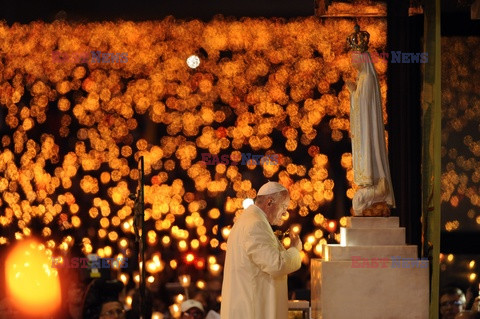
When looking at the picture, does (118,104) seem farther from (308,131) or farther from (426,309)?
(426,309)

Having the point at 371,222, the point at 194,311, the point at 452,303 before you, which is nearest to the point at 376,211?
the point at 371,222

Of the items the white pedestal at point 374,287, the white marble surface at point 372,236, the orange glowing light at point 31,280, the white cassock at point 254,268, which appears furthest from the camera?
the orange glowing light at point 31,280

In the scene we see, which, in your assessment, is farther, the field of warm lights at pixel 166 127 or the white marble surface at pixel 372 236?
the field of warm lights at pixel 166 127

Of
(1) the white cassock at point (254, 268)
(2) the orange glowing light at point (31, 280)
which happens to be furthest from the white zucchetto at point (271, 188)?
(2) the orange glowing light at point (31, 280)

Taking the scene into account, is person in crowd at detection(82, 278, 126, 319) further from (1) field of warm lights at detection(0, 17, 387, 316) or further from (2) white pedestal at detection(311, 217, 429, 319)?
(1) field of warm lights at detection(0, 17, 387, 316)

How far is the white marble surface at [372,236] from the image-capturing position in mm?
8398

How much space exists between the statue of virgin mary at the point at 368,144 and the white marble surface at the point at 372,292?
19.8 inches

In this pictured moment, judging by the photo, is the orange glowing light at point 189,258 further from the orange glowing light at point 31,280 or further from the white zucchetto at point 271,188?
the white zucchetto at point 271,188

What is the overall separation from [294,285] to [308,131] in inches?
191

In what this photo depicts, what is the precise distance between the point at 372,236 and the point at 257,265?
1.26m

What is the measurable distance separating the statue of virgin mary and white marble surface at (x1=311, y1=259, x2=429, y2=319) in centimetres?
50

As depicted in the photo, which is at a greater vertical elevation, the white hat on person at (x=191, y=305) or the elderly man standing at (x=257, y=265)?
the elderly man standing at (x=257, y=265)

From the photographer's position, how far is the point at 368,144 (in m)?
8.57

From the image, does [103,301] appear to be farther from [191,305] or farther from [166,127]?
[166,127]
